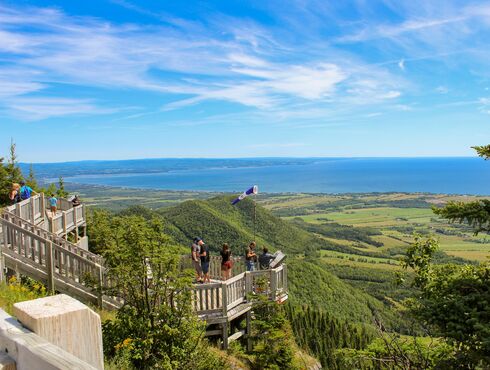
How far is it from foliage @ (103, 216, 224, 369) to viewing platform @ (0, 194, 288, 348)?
1.20 m

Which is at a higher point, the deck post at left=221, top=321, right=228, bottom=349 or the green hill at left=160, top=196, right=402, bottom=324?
the deck post at left=221, top=321, right=228, bottom=349

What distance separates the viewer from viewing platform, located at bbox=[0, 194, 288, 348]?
10.6 meters

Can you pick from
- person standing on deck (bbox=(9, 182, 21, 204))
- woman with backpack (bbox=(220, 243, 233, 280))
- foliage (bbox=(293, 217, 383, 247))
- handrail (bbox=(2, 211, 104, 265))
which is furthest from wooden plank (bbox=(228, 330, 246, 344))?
foliage (bbox=(293, 217, 383, 247))

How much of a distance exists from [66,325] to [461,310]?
6.24 metres

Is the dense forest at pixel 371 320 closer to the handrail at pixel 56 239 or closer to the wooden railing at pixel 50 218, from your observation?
the handrail at pixel 56 239

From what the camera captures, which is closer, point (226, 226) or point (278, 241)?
point (226, 226)

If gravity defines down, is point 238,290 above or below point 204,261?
below

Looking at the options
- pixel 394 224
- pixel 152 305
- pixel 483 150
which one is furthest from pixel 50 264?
pixel 394 224

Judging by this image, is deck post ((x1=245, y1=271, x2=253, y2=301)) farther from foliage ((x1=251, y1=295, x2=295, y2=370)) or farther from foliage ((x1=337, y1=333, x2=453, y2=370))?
foliage ((x1=337, y1=333, x2=453, y2=370))

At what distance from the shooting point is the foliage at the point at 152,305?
8117 millimetres

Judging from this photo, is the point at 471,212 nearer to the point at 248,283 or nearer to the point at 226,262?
the point at 248,283

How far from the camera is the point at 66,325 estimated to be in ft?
5.31

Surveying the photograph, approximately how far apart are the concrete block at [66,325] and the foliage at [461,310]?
216 inches

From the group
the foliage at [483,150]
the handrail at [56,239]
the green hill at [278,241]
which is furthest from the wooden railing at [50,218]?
the green hill at [278,241]
